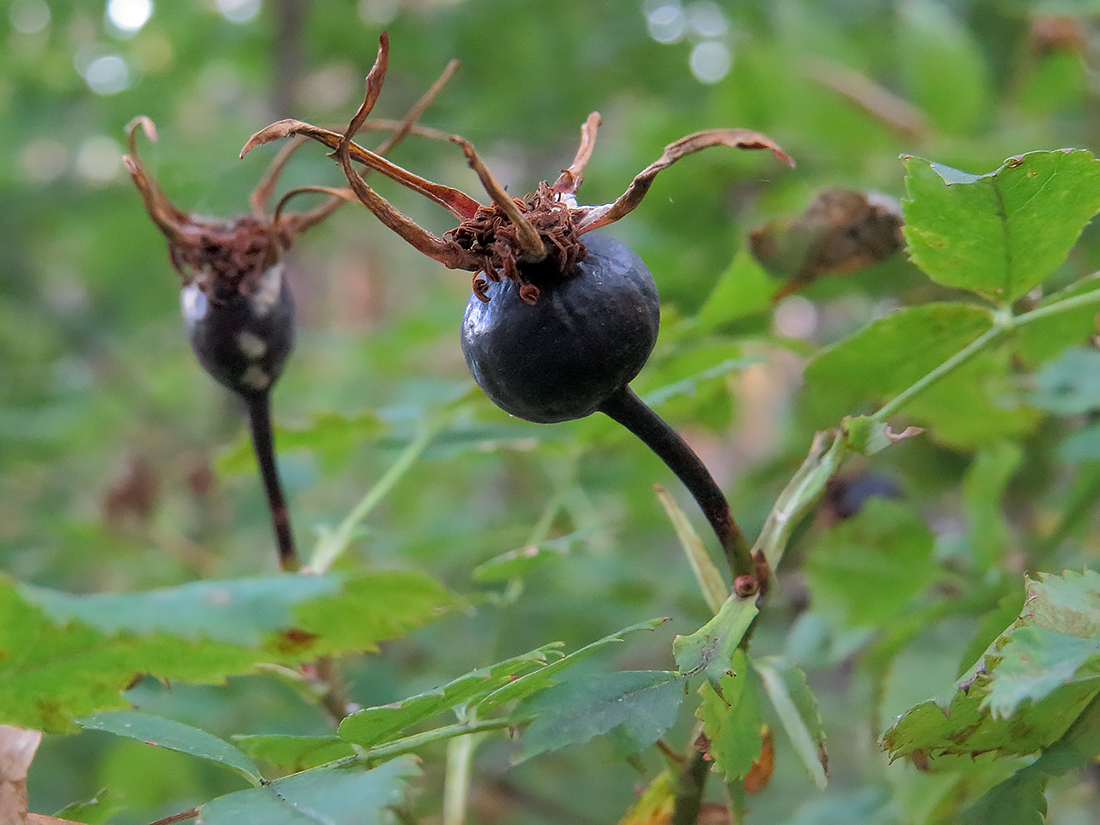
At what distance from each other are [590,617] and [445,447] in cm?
52

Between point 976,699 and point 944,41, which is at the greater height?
point 944,41

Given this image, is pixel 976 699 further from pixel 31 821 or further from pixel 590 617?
pixel 590 617

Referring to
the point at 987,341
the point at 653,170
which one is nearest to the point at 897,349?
the point at 987,341

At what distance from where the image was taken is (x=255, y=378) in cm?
64

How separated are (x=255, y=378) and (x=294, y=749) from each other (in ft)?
0.82

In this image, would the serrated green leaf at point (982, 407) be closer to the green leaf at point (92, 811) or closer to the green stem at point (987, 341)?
the green stem at point (987, 341)

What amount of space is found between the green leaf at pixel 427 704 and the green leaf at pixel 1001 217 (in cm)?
33

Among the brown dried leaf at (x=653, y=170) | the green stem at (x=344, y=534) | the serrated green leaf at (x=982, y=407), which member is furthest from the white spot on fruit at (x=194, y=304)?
the serrated green leaf at (x=982, y=407)

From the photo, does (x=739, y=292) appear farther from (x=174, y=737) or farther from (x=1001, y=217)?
(x=174, y=737)

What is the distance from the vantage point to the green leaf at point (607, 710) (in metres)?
0.45

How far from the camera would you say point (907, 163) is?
20.7 inches

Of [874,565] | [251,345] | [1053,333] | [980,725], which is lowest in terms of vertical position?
[874,565]

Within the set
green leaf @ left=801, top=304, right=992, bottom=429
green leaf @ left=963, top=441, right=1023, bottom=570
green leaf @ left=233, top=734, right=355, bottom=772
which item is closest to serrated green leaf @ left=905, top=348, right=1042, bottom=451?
green leaf @ left=963, top=441, right=1023, bottom=570

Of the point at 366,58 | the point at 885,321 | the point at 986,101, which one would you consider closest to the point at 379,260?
the point at 366,58
